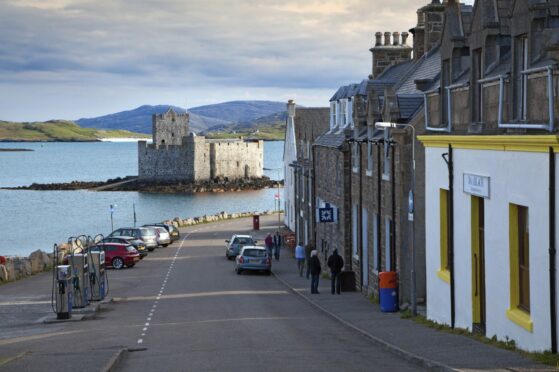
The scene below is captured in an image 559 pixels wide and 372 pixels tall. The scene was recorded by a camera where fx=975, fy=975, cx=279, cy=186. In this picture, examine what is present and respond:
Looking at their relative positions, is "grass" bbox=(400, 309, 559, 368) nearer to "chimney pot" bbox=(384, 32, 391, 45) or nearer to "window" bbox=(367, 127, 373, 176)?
"window" bbox=(367, 127, 373, 176)

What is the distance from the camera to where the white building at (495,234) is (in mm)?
14672

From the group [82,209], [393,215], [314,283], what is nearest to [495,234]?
[393,215]

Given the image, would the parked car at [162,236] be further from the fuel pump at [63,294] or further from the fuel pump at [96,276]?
the fuel pump at [63,294]

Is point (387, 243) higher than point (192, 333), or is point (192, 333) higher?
point (387, 243)

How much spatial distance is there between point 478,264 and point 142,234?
3924 centimetres

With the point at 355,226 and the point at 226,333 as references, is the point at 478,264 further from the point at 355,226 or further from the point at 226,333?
the point at 355,226

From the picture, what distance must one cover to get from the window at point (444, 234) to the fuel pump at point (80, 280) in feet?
36.8

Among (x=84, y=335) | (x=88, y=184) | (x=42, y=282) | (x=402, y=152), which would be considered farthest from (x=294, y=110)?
(x=88, y=184)

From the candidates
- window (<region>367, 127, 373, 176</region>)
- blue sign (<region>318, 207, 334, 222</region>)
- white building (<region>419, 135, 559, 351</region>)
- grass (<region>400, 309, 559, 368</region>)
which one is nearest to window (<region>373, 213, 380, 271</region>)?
window (<region>367, 127, 373, 176</region>)

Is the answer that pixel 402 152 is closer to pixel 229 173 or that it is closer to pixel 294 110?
pixel 294 110

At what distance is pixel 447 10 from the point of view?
22375 millimetres

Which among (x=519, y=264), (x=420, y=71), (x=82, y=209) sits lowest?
(x=82, y=209)

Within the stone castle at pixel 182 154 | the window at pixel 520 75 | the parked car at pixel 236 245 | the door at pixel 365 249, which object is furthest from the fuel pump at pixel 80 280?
the stone castle at pixel 182 154

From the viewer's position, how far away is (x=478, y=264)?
62.6 feet
